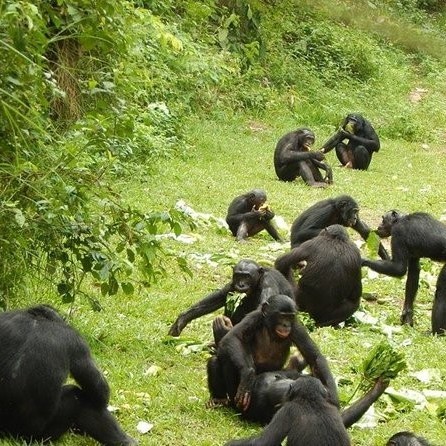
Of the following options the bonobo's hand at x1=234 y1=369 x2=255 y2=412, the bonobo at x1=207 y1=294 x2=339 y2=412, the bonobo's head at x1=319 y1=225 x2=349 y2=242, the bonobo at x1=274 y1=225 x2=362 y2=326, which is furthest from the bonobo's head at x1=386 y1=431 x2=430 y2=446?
the bonobo's head at x1=319 y1=225 x2=349 y2=242

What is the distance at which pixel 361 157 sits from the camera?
22922mm

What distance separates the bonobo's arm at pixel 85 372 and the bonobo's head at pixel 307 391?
4.52 ft

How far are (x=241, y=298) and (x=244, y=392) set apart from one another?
5.84 ft

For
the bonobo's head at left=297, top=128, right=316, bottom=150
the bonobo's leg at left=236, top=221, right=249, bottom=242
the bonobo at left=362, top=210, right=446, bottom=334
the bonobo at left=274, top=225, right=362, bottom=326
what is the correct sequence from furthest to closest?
1. the bonobo's head at left=297, top=128, right=316, bottom=150
2. the bonobo's leg at left=236, top=221, right=249, bottom=242
3. the bonobo at left=362, top=210, right=446, bottom=334
4. the bonobo at left=274, top=225, right=362, bottom=326

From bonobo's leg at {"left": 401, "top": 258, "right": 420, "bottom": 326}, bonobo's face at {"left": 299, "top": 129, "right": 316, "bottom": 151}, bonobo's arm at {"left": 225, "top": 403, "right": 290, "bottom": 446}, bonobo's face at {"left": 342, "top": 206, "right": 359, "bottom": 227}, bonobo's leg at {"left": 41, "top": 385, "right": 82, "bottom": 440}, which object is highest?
bonobo's arm at {"left": 225, "top": 403, "right": 290, "bottom": 446}

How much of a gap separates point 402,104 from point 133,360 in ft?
77.0

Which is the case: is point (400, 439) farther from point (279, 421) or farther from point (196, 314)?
point (196, 314)

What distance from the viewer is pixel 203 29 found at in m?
27.0

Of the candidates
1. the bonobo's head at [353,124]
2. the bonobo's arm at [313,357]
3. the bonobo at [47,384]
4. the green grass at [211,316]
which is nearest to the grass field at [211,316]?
the green grass at [211,316]

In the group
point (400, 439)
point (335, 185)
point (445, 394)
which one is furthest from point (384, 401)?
point (335, 185)

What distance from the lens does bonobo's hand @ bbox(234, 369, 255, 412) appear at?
7.84 m

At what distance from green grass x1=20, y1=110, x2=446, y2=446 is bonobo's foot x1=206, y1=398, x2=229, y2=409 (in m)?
0.07

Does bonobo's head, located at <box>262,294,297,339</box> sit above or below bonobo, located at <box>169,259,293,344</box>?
above

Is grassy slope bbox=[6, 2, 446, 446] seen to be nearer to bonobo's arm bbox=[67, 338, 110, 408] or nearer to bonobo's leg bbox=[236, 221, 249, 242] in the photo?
bonobo's leg bbox=[236, 221, 249, 242]
